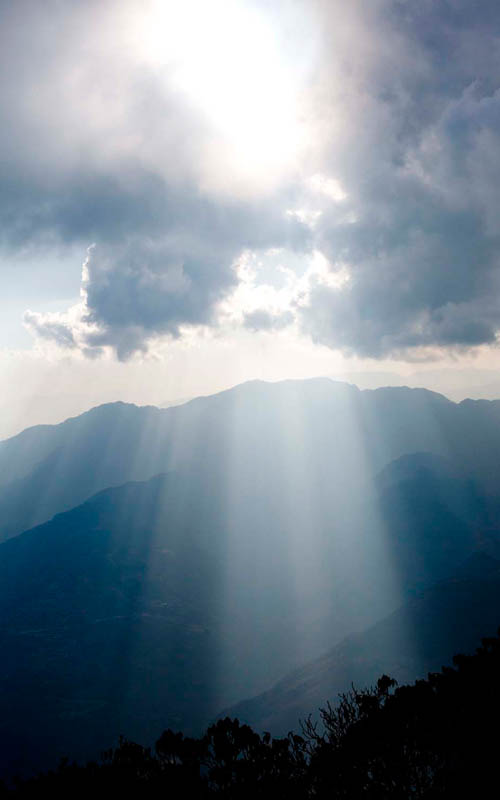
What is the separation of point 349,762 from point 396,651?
130465 mm

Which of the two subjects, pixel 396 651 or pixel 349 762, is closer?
pixel 349 762

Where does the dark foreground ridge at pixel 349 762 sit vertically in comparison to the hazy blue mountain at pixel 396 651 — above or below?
above

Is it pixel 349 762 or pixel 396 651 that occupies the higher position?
pixel 349 762

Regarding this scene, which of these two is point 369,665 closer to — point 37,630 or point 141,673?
point 141,673

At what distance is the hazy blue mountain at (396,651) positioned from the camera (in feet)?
418

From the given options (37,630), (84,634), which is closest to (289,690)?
(84,634)

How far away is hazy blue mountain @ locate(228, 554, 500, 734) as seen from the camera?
Answer: 12744 cm

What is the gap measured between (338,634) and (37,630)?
125888mm

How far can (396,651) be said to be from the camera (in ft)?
449

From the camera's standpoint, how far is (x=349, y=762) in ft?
81.0

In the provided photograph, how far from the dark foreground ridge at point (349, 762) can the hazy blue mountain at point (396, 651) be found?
363 ft

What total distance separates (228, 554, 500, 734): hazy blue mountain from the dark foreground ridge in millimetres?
110608

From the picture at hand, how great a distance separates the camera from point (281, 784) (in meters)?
24.3

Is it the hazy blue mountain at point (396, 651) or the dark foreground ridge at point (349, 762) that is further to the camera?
the hazy blue mountain at point (396, 651)
